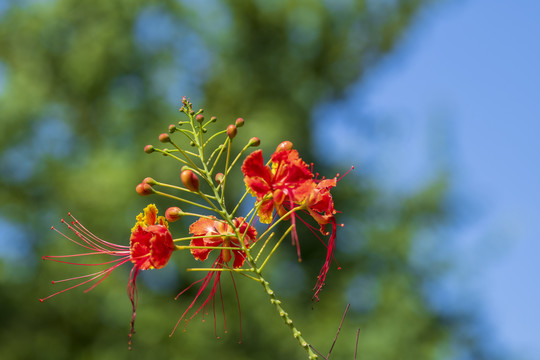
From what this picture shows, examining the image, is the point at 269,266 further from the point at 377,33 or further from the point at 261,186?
the point at 261,186

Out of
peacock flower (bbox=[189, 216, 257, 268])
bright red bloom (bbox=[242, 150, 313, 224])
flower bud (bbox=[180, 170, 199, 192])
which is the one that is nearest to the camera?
flower bud (bbox=[180, 170, 199, 192])

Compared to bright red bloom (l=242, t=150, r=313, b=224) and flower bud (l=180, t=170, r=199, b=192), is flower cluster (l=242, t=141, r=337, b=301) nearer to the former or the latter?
bright red bloom (l=242, t=150, r=313, b=224)

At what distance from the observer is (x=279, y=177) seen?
1.97 metres

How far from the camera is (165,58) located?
13.3 metres

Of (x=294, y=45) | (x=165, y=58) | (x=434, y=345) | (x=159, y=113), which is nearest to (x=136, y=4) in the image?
(x=165, y=58)

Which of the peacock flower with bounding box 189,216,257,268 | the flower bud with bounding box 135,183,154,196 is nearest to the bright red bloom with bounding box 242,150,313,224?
the peacock flower with bounding box 189,216,257,268

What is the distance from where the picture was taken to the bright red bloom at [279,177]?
1914 millimetres

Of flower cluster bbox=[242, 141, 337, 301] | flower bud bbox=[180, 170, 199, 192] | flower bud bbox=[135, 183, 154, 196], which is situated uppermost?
flower cluster bbox=[242, 141, 337, 301]

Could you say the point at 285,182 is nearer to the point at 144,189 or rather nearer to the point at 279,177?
the point at 279,177

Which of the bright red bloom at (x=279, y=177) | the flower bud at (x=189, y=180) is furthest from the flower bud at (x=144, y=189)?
the bright red bloom at (x=279, y=177)

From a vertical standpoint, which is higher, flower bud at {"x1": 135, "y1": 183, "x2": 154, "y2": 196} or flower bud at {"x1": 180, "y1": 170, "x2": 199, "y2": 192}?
flower bud at {"x1": 135, "y1": 183, "x2": 154, "y2": 196}

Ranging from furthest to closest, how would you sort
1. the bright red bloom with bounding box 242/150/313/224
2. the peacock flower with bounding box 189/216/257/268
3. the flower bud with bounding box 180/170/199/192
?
the peacock flower with bounding box 189/216/257/268, the bright red bloom with bounding box 242/150/313/224, the flower bud with bounding box 180/170/199/192

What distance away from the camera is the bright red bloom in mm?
1914

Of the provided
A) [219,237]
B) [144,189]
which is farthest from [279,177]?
[144,189]
